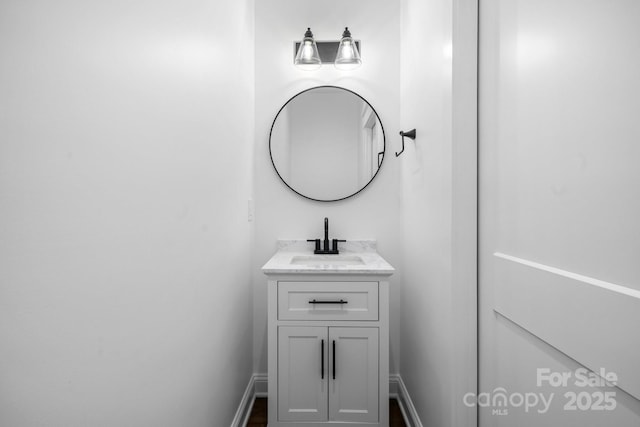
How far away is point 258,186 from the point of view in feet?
6.48

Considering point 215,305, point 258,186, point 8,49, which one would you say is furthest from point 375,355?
point 8,49

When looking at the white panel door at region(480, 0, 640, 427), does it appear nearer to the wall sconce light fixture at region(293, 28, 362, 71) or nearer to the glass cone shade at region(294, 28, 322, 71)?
the wall sconce light fixture at region(293, 28, 362, 71)


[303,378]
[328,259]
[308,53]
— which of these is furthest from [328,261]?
[308,53]

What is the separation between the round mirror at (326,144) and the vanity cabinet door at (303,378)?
817mm

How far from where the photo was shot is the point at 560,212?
0.73m

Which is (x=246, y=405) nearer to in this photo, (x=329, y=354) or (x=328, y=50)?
(x=329, y=354)

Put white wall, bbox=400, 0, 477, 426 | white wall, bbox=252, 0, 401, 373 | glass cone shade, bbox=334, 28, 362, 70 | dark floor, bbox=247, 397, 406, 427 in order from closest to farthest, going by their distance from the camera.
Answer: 1. white wall, bbox=400, 0, 477, 426
2. dark floor, bbox=247, 397, 406, 427
3. glass cone shade, bbox=334, 28, 362, 70
4. white wall, bbox=252, 0, 401, 373

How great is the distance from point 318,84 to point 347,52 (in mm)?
250

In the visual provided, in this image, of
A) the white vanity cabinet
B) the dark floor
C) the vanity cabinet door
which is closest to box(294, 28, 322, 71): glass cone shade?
the white vanity cabinet

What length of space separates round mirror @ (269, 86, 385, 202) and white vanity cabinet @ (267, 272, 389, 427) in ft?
2.19

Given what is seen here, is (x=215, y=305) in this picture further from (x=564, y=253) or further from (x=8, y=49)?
(x=564, y=253)

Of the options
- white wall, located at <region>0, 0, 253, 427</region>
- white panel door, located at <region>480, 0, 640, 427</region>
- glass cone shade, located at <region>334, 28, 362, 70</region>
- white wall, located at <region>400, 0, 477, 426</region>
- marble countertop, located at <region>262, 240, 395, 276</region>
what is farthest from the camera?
glass cone shade, located at <region>334, 28, 362, 70</region>

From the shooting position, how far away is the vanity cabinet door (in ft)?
4.88

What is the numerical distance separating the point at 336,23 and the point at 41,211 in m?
1.99
